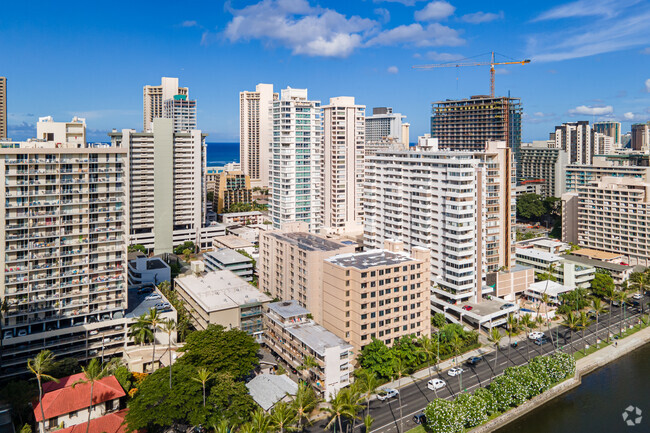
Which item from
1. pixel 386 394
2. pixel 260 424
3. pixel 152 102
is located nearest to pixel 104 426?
pixel 260 424

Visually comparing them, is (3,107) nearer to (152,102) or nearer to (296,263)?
(152,102)

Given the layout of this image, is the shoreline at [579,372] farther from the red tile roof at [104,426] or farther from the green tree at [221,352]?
the red tile roof at [104,426]

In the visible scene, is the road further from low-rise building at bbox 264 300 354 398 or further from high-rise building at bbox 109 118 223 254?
high-rise building at bbox 109 118 223 254

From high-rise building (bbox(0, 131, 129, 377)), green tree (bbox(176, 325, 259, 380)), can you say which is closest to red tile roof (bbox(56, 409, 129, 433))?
green tree (bbox(176, 325, 259, 380))

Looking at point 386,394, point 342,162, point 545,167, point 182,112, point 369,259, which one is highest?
point 182,112

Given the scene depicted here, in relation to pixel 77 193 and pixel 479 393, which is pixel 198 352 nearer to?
pixel 77 193

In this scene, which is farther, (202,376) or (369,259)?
(369,259)

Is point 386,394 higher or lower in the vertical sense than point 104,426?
lower
